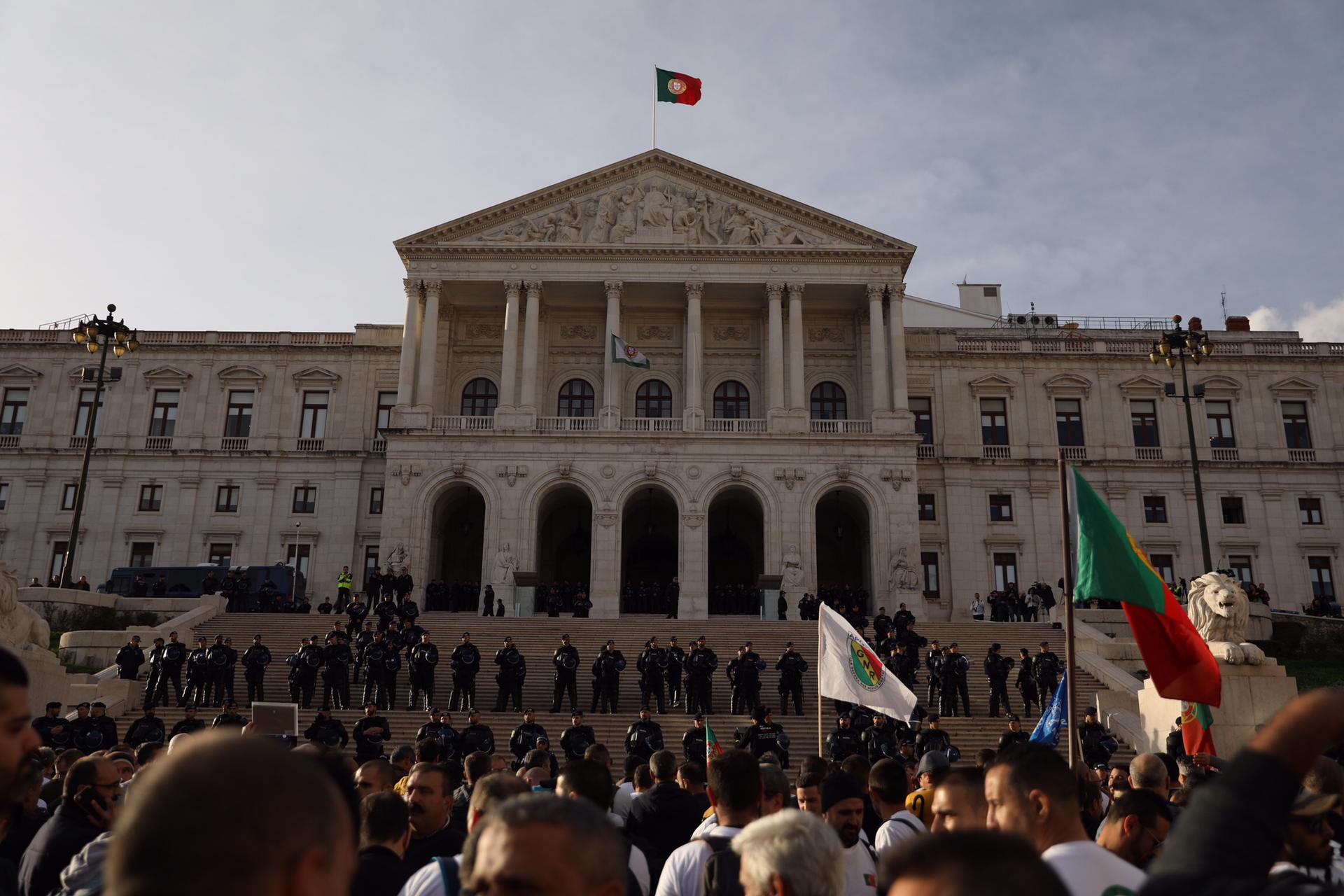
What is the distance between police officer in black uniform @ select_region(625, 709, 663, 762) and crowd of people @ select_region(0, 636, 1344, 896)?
726cm

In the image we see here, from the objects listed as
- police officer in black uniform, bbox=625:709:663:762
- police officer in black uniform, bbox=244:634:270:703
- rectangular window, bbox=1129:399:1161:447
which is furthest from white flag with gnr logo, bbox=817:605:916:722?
rectangular window, bbox=1129:399:1161:447

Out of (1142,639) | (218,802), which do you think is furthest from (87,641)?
(218,802)

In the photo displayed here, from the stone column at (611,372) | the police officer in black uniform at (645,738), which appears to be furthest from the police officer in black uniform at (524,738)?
the stone column at (611,372)

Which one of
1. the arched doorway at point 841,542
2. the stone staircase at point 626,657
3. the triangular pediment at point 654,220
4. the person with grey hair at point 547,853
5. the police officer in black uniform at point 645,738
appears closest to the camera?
the person with grey hair at point 547,853

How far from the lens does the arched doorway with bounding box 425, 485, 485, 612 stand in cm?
4375

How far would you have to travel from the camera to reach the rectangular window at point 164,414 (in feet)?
159

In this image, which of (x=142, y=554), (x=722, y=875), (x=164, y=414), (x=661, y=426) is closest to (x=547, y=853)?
(x=722, y=875)

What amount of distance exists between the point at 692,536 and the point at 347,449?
54.8 feet

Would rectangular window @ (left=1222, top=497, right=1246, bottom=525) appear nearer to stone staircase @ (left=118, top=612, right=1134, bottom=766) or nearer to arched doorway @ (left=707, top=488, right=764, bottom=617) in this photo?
stone staircase @ (left=118, top=612, right=1134, bottom=766)

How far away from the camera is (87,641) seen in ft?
92.2

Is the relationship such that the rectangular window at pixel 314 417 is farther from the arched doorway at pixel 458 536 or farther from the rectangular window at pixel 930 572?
the rectangular window at pixel 930 572

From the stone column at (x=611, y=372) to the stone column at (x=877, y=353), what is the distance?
10.3 meters

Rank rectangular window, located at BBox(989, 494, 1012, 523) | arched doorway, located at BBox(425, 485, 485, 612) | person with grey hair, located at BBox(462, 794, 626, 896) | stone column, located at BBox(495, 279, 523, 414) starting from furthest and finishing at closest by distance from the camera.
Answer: rectangular window, located at BBox(989, 494, 1012, 523)
arched doorway, located at BBox(425, 485, 485, 612)
stone column, located at BBox(495, 279, 523, 414)
person with grey hair, located at BBox(462, 794, 626, 896)

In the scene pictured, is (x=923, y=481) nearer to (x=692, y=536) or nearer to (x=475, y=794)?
(x=692, y=536)
